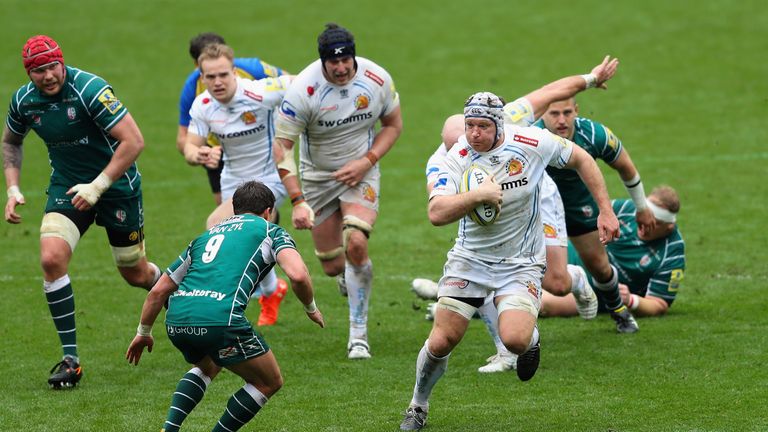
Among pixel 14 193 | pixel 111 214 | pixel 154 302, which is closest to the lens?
pixel 154 302

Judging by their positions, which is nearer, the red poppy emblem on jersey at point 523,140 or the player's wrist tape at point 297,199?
the red poppy emblem on jersey at point 523,140

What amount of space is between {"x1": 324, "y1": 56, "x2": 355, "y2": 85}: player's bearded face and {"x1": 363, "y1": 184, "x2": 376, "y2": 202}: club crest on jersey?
0.96 metres

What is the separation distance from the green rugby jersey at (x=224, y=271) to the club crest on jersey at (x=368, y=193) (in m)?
2.99

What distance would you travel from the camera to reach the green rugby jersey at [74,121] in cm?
907

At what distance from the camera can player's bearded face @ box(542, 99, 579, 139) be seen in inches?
379

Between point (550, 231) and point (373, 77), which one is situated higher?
point (373, 77)

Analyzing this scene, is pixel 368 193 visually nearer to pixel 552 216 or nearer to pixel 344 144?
pixel 344 144

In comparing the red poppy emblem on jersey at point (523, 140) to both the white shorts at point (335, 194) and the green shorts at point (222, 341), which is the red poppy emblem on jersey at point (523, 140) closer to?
the green shorts at point (222, 341)

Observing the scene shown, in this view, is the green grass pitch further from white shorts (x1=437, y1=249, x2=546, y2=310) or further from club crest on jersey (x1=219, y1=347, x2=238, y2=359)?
club crest on jersey (x1=219, y1=347, x2=238, y2=359)

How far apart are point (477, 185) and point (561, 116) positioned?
2.31 meters

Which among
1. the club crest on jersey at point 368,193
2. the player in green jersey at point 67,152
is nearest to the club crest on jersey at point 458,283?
the club crest on jersey at point 368,193

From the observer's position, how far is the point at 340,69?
9602mm

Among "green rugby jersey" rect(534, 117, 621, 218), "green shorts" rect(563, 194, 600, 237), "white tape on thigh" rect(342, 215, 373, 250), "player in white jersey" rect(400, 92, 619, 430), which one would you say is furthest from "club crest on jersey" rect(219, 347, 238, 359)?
"green shorts" rect(563, 194, 600, 237)

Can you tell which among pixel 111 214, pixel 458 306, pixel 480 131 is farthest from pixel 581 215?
pixel 111 214
